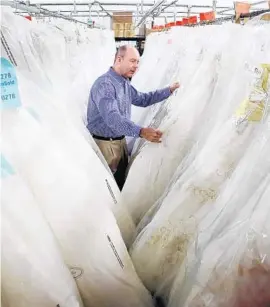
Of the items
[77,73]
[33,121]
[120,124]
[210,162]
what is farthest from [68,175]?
[77,73]

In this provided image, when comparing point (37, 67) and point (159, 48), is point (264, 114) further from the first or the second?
point (159, 48)

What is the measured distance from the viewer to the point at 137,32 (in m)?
4.65

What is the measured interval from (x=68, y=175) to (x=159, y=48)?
5.91 feet

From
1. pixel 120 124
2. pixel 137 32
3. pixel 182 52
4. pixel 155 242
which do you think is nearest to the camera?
pixel 155 242

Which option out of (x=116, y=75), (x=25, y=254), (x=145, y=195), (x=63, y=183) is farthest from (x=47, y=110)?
(x=116, y=75)

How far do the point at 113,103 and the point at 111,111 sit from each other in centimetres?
5

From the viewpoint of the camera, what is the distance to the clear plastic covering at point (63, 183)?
0.69 meters

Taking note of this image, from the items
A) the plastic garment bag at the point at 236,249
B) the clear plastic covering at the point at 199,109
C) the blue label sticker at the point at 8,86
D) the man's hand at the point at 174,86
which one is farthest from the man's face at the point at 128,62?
the blue label sticker at the point at 8,86

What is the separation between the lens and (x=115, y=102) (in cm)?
171

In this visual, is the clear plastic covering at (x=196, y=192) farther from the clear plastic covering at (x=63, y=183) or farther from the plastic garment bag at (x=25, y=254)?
the plastic garment bag at (x=25, y=254)

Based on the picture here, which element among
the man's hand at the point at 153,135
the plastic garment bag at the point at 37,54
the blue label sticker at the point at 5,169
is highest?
the plastic garment bag at the point at 37,54

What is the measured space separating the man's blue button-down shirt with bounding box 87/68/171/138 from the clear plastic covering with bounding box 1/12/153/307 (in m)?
0.71

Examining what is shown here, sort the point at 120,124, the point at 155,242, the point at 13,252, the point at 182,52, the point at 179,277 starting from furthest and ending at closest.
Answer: the point at 182,52, the point at 120,124, the point at 155,242, the point at 179,277, the point at 13,252

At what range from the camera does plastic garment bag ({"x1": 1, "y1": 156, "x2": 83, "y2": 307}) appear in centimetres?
60
